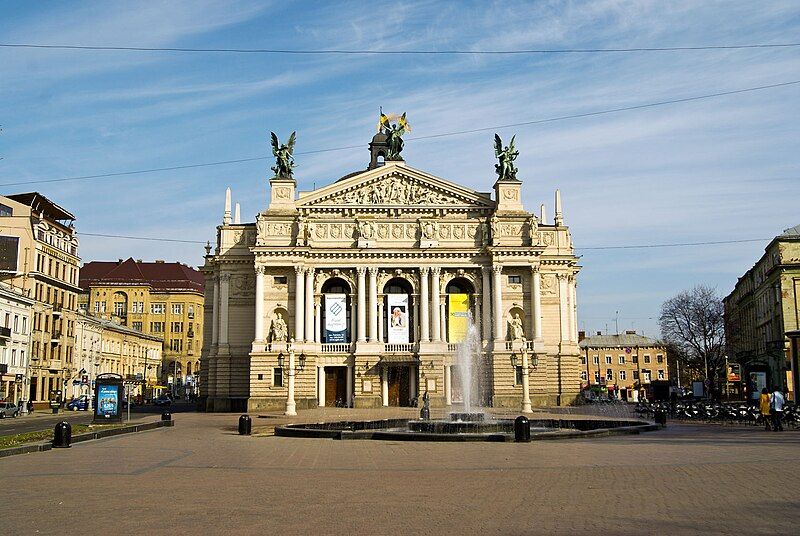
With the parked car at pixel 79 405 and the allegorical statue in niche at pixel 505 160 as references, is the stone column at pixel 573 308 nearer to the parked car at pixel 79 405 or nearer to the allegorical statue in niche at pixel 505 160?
the allegorical statue in niche at pixel 505 160

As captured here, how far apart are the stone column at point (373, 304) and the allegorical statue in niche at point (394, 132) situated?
531 inches

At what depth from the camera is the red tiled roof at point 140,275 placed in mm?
147250

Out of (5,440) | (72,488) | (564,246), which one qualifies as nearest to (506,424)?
(5,440)

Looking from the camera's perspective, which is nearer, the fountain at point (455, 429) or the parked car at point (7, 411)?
the fountain at point (455, 429)

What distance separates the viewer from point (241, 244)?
77.3 m

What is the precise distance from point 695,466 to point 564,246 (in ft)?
195

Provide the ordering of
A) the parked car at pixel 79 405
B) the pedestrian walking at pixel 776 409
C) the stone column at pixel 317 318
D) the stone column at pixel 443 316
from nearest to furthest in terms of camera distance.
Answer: the pedestrian walking at pixel 776 409, the stone column at pixel 317 318, the stone column at pixel 443 316, the parked car at pixel 79 405

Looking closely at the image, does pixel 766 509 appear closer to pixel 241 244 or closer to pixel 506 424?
pixel 506 424

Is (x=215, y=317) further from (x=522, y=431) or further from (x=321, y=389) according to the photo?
(x=522, y=431)

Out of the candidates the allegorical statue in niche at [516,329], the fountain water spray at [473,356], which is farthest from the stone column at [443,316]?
the allegorical statue in niche at [516,329]

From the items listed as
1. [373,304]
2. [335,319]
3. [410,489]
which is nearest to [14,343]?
[335,319]

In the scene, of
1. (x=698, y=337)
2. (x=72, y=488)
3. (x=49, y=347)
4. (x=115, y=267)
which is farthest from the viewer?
(x=115, y=267)

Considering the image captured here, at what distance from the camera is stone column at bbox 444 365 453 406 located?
70688 millimetres

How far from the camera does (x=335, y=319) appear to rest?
243 ft
